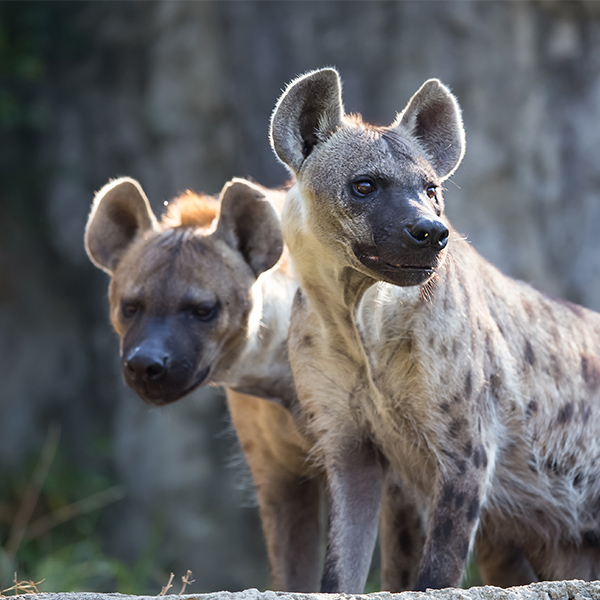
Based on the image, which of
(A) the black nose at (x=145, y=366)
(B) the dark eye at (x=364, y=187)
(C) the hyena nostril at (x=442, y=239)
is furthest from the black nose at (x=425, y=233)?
(A) the black nose at (x=145, y=366)

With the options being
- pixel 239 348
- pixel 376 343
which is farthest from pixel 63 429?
pixel 376 343

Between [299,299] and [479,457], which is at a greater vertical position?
[299,299]

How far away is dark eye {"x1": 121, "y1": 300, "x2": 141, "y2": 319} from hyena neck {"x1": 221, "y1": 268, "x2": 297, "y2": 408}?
0.38 m

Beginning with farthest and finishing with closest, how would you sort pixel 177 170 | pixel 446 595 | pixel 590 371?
pixel 177 170
pixel 590 371
pixel 446 595

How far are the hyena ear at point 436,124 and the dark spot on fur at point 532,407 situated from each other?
2.39 ft

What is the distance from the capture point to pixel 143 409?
5973mm

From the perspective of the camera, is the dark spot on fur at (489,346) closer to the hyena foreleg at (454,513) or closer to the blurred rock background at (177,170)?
the hyena foreleg at (454,513)

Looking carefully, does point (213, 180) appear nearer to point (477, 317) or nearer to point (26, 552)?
point (26, 552)

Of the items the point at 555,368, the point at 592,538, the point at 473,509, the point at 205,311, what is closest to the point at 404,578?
the point at 592,538

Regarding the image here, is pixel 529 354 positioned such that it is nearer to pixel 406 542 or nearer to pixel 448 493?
pixel 448 493

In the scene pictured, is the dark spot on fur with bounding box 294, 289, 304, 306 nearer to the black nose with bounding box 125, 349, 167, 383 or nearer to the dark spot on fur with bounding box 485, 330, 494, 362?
the black nose with bounding box 125, 349, 167, 383

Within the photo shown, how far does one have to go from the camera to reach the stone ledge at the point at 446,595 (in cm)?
195

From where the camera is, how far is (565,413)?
2936mm

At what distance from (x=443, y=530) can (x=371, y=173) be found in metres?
0.95
